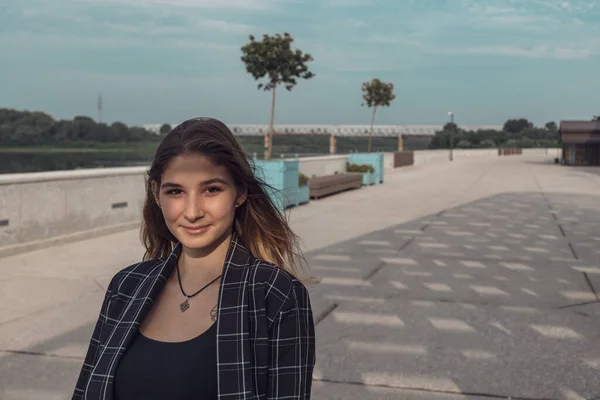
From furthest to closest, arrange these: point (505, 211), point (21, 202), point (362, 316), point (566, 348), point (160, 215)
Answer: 1. point (505, 211)
2. point (21, 202)
3. point (362, 316)
4. point (566, 348)
5. point (160, 215)

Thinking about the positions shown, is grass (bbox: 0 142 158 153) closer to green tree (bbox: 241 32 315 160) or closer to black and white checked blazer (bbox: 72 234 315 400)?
black and white checked blazer (bbox: 72 234 315 400)

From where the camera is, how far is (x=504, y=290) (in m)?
7.00

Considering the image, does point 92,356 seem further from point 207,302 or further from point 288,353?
point 288,353

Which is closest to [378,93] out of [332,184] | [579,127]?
[579,127]

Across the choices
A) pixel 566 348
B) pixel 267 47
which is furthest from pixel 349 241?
pixel 267 47

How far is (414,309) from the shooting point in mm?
6148

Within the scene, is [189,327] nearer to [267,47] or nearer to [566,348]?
[566,348]

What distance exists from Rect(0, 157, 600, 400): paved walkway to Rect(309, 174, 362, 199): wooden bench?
4.84 metres

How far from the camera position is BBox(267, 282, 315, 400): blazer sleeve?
62.6 inches

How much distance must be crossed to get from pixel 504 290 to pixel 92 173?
21.8ft

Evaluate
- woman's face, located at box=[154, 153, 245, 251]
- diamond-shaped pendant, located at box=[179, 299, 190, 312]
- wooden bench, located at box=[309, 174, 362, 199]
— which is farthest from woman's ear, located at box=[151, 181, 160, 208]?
wooden bench, located at box=[309, 174, 362, 199]

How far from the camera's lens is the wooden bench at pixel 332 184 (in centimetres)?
Answer: 1733

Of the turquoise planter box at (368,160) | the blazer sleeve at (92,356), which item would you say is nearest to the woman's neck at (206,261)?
the blazer sleeve at (92,356)

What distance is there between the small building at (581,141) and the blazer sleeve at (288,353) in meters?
44.7
